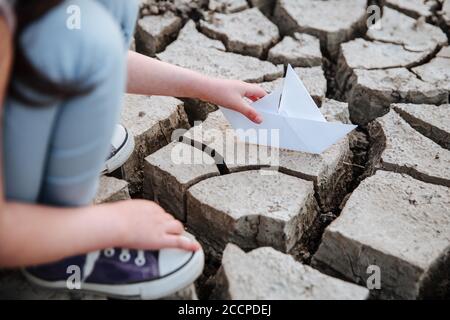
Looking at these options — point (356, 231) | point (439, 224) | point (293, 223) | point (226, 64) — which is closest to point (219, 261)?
point (293, 223)

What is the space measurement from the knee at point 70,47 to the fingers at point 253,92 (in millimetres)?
682

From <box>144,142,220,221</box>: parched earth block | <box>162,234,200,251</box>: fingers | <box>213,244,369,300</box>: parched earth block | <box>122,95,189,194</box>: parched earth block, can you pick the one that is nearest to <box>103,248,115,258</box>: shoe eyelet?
<box>162,234,200,251</box>: fingers

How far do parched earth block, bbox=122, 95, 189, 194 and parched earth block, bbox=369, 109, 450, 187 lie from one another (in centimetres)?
62

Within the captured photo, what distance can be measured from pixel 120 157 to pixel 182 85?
0.86 feet

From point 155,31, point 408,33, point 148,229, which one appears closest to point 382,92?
point 408,33

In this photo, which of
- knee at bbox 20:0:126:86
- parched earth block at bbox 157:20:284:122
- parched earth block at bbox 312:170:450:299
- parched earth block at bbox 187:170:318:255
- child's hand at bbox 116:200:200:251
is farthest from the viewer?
parched earth block at bbox 157:20:284:122

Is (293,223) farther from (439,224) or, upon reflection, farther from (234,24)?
(234,24)

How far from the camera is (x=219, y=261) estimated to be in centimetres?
159

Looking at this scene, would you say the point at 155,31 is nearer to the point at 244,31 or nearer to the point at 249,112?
the point at 244,31

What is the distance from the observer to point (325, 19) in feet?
7.55

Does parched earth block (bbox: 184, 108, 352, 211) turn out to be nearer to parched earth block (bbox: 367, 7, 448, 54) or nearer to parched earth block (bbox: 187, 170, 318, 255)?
parched earth block (bbox: 187, 170, 318, 255)

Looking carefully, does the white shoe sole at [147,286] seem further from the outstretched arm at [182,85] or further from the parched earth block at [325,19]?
the parched earth block at [325,19]

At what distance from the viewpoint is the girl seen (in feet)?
3.06

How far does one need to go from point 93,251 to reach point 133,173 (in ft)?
1.76
